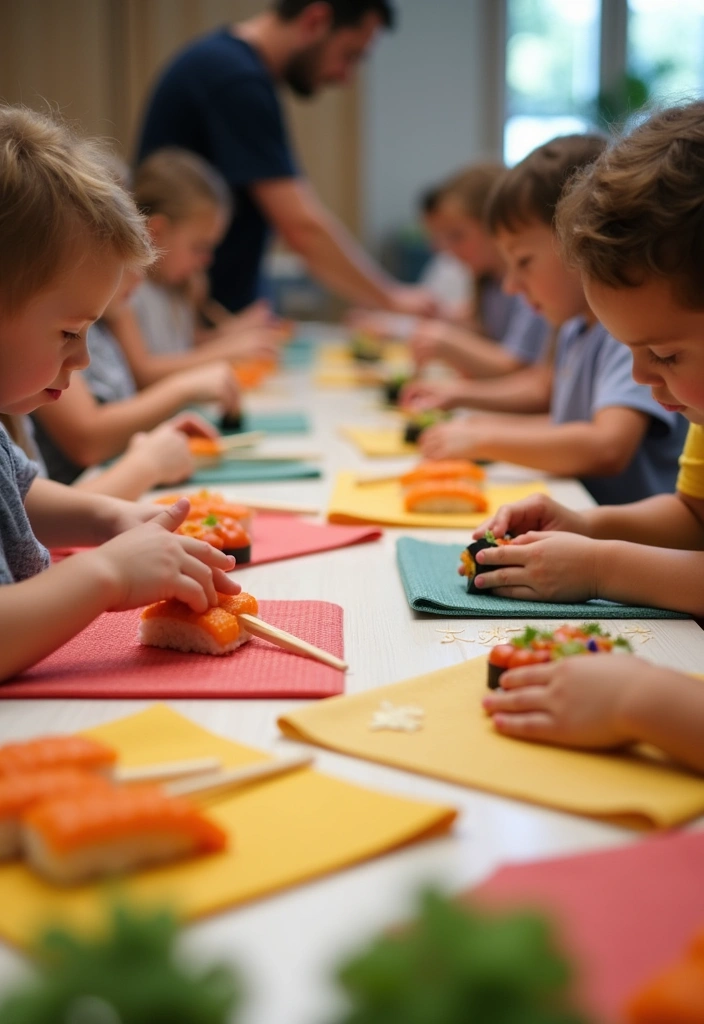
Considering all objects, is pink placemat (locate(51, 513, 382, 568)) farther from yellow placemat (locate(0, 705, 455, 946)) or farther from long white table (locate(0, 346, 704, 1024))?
yellow placemat (locate(0, 705, 455, 946))

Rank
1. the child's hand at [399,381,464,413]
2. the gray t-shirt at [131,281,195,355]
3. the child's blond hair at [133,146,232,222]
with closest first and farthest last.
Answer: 1. the child's hand at [399,381,464,413]
2. the child's blond hair at [133,146,232,222]
3. the gray t-shirt at [131,281,195,355]

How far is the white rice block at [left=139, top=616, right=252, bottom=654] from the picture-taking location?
956mm

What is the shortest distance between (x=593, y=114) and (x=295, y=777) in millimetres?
5653

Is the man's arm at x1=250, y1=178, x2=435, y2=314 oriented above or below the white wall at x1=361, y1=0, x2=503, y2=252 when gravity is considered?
below

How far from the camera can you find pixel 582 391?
2.01m

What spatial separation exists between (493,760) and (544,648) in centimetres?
13

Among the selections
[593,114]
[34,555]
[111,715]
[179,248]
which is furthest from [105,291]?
[593,114]

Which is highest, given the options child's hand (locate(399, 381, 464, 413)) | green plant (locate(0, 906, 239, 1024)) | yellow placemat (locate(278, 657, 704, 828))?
green plant (locate(0, 906, 239, 1024))

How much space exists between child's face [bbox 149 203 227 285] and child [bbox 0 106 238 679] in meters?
1.43

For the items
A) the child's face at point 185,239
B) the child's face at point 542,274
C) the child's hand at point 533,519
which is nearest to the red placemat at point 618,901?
the child's hand at point 533,519

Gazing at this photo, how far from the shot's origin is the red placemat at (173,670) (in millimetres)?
862

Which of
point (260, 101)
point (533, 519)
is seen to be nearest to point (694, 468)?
point (533, 519)

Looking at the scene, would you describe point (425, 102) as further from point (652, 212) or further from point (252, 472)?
point (652, 212)

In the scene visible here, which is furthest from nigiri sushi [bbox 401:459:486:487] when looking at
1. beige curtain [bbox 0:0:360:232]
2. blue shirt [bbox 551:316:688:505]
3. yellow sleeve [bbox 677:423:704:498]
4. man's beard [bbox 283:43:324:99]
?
beige curtain [bbox 0:0:360:232]
